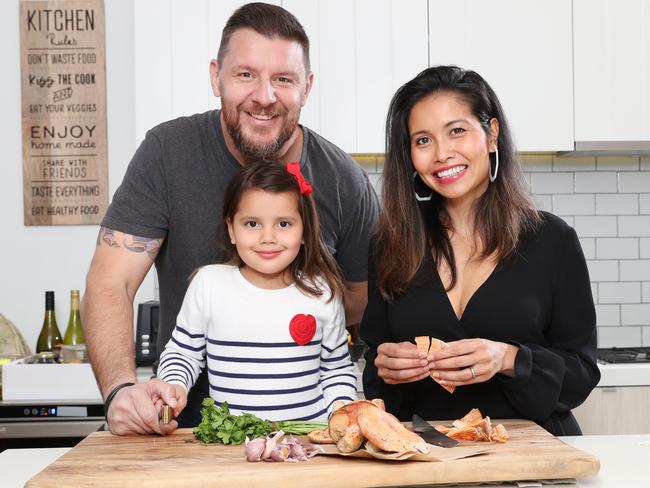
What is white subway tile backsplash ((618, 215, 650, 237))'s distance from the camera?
11.7 feet

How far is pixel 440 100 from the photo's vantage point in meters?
1.78

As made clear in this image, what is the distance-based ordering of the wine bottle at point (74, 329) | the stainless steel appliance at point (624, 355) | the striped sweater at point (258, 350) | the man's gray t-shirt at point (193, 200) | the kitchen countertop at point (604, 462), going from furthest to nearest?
the wine bottle at point (74, 329)
the stainless steel appliance at point (624, 355)
the man's gray t-shirt at point (193, 200)
the striped sweater at point (258, 350)
the kitchen countertop at point (604, 462)

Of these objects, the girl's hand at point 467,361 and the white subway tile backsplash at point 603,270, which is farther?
the white subway tile backsplash at point 603,270

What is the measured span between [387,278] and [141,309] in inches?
63.2

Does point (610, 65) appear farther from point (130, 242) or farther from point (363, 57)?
point (130, 242)

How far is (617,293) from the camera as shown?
356cm

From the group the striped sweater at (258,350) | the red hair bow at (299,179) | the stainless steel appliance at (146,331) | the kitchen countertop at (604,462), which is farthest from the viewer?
the stainless steel appliance at (146,331)

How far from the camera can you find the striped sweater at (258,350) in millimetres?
1760

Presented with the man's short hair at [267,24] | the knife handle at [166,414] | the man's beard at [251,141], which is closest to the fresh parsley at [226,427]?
the knife handle at [166,414]

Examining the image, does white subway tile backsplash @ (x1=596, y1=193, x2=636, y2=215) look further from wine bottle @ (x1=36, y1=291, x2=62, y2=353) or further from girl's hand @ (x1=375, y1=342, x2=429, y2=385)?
wine bottle @ (x1=36, y1=291, x2=62, y2=353)

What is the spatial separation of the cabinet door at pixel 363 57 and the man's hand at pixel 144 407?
1.76 meters

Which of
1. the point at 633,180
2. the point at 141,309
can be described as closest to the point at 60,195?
the point at 141,309

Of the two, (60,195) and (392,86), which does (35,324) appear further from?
(392,86)

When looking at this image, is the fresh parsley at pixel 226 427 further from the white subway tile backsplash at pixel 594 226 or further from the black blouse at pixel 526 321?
the white subway tile backsplash at pixel 594 226
